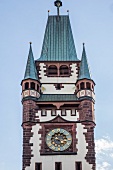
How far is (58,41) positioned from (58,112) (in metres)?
7.34

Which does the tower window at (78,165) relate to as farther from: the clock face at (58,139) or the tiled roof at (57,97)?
the tiled roof at (57,97)

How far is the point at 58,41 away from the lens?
4422cm

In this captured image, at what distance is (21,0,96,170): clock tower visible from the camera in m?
37.2

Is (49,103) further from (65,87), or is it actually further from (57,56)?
(57,56)

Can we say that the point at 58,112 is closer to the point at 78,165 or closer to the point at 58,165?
the point at 58,165

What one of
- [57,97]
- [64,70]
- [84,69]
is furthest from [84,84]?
[64,70]

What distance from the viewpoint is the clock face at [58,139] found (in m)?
37.7

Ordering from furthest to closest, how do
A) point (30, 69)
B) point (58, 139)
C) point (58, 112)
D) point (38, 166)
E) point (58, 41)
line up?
point (58, 41), point (30, 69), point (58, 112), point (58, 139), point (38, 166)

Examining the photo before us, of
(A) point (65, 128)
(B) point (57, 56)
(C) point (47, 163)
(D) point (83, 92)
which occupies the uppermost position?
(B) point (57, 56)

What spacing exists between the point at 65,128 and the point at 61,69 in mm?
5447

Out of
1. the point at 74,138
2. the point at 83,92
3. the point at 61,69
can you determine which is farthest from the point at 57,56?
the point at 74,138

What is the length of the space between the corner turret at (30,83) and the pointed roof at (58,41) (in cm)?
170

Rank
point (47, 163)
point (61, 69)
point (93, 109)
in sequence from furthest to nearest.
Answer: point (61, 69)
point (93, 109)
point (47, 163)

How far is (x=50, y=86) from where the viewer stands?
4103 centimetres
